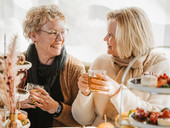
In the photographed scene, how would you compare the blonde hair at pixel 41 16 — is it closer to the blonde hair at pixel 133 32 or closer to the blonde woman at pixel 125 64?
the blonde woman at pixel 125 64

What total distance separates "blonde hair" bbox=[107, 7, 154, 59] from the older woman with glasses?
67cm

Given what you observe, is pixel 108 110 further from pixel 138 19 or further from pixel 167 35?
pixel 167 35

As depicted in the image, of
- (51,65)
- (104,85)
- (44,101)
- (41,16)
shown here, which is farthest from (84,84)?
(41,16)

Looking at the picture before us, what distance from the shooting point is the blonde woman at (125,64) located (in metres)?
1.80

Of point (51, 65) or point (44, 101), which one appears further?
point (51, 65)

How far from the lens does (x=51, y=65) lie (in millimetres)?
2502

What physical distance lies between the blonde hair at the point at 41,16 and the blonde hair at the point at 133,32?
725 millimetres

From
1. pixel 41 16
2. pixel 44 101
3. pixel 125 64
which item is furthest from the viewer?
pixel 41 16

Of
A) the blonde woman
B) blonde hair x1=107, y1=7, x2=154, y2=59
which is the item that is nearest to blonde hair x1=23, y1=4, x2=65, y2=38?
the blonde woman

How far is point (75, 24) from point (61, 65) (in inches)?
70.2

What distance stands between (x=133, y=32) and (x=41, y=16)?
984 millimetres

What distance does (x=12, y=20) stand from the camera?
432cm

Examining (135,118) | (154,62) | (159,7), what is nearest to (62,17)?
(154,62)

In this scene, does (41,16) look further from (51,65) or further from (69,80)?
(69,80)
